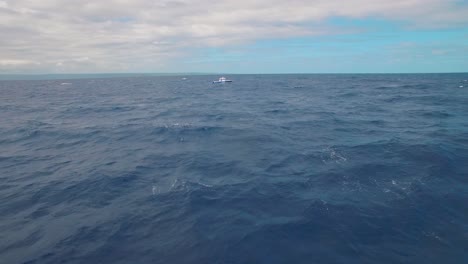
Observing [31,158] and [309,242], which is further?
[31,158]

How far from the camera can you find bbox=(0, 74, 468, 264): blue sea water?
→ 1147cm

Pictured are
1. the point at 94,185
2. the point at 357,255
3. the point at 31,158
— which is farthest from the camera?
the point at 31,158

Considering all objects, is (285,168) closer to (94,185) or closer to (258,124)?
(94,185)

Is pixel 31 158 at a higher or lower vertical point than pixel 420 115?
lower

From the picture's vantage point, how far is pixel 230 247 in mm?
11516

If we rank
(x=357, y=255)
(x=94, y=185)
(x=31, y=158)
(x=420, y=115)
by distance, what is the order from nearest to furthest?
(x=357, y=255), (x=94, y=185), (x=31, y=158), (x=420, y=115)

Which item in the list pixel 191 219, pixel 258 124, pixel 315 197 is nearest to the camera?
pixel 191 219

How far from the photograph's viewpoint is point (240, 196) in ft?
52.5

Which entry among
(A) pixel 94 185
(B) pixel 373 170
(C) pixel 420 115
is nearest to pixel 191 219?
(A) pixel 94 185

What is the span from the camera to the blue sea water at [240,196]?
1147cm

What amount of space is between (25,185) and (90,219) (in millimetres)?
7966

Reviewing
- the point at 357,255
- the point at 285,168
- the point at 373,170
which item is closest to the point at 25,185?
the point at 285,168

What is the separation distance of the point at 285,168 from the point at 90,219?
1220cm

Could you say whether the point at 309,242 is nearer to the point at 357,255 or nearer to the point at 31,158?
the point at 357,255
